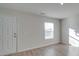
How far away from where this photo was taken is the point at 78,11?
5.65 feet

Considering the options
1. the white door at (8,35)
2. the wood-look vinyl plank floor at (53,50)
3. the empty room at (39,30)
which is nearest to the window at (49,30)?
the empty room at (39,30)

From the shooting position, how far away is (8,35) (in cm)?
193

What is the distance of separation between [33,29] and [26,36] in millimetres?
234

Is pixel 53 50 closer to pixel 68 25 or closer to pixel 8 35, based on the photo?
pixel 68 25

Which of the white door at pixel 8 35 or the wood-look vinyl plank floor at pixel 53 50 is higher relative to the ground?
the white door at pixel 8 35

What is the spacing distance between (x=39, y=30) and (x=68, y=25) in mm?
624

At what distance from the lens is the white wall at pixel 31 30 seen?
190 cm

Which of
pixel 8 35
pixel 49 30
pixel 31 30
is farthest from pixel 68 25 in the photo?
pixel 8 35

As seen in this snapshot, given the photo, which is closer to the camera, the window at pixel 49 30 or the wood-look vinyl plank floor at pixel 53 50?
the wood-look vinyl plank floor at pixel 53 50

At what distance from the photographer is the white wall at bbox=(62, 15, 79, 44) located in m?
1.81

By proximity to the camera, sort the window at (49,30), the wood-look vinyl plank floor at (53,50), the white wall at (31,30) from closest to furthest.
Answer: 1. the wood-look vinyl plank floor at (53,50)
2. the white wall at (31,30)
3. the window at (49,30)

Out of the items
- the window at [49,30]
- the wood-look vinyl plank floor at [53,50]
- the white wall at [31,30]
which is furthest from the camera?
the window at [49,30]

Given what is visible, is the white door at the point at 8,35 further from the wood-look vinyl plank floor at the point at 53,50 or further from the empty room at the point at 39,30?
the wood-look vinyl plank floor at the point at 53,50

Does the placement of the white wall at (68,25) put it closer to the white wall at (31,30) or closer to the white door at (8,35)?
the white wall at (31,30)
